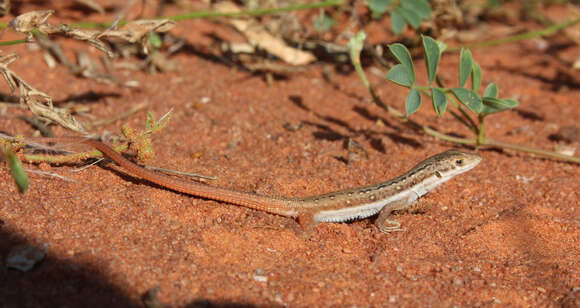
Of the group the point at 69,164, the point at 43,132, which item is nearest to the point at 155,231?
the point at 69,164

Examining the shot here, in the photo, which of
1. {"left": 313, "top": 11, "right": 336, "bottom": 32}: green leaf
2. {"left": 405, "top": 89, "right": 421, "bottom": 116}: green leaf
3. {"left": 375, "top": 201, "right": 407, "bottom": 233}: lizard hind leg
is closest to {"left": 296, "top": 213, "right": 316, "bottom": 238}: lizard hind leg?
{"left": 375, "top": 201, "right": 407, "bottom": 233}: lizard hind leg

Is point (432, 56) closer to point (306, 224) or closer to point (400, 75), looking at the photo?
point (400, 75)

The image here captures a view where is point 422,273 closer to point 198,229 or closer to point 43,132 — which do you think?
point 198,229

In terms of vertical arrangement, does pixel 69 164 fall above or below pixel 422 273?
above

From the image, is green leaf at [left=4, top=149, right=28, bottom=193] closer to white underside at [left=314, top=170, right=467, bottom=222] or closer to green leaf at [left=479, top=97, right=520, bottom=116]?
white underside at [left=314, top=170, right=467, bottom=222]

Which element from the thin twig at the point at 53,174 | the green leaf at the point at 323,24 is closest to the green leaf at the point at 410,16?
the green leaf at the point at 323,24

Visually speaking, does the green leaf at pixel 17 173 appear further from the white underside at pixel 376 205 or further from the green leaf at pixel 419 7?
the green leaf at pixel 419 7

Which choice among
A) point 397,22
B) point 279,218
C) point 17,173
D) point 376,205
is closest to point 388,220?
point 376,205
